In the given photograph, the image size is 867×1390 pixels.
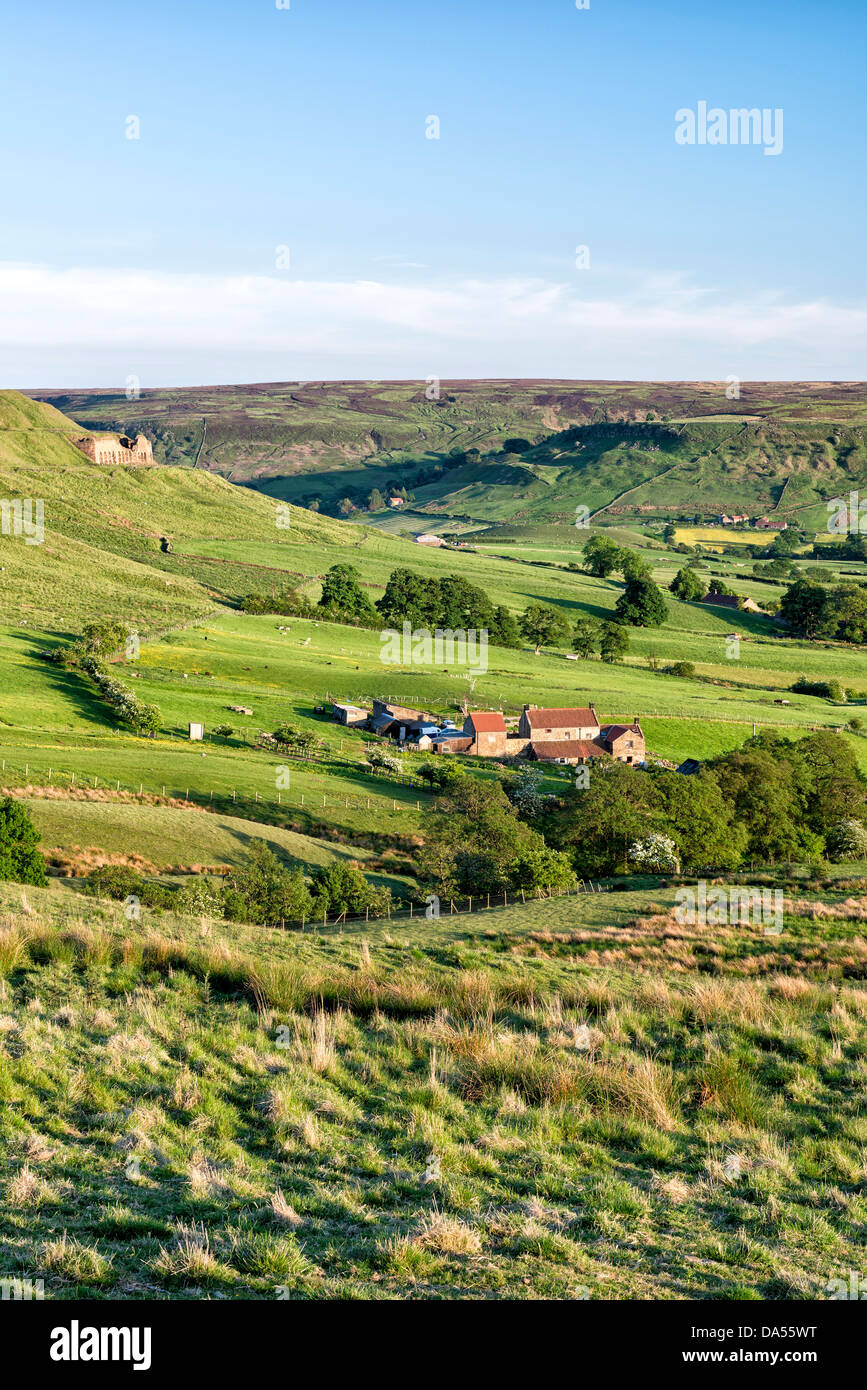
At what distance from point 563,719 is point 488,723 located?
265 inches

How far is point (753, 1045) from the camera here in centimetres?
1295

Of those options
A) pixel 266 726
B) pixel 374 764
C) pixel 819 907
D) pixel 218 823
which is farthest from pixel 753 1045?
pixel 266 726

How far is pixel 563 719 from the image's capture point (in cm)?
8400

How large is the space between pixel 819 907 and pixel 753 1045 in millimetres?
19366

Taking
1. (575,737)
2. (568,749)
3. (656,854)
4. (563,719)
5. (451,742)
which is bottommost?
(656,854)

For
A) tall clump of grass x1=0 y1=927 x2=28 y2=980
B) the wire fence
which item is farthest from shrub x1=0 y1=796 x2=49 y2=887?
tall clump of grass x1=0 y1=927 x2=28 y2=980

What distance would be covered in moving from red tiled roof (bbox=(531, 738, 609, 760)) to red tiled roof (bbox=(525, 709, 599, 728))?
133 cm

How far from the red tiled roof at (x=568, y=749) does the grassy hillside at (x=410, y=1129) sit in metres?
63.4

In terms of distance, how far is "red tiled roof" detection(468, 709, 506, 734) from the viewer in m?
82.8

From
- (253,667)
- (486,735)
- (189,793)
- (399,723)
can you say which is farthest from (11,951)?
(253,667)

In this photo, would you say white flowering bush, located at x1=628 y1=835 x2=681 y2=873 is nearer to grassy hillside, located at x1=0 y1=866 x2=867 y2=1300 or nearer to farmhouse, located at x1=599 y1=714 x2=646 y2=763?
farmhouse, located at x1=599 y1=714 x2=646 y2=763

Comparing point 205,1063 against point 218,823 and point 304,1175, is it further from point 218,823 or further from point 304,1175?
point 218,823

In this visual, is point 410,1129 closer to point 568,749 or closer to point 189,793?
point 189,793

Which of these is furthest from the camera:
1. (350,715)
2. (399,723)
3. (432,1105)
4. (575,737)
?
(399,723)
